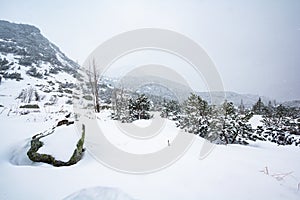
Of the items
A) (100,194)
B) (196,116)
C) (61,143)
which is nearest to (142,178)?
(100,194)

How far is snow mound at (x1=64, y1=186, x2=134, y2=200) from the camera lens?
2.23m

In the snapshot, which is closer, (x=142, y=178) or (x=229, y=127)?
(x=142, y=178)

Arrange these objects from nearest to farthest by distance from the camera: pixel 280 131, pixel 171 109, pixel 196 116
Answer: pixel 196 116, pixel 280 131, pixel 171 109

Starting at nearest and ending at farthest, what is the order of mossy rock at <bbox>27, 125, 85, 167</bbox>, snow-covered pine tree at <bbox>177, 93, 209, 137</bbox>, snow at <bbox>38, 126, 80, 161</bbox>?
mossy rock at <bbox>27, 125, 85, 167</bbox>
snow at <bbox>38, 126, 80, 161</bbox>
snow-covered pine tree at <bbox>177, 93, 209, 137</bbox>

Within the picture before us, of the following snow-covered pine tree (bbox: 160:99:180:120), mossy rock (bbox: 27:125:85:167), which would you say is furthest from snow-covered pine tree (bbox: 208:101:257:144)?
mossy rock (bbox: 27:125:85:167)

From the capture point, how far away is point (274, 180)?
9.13ft

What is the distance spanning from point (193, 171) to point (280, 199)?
1.20m

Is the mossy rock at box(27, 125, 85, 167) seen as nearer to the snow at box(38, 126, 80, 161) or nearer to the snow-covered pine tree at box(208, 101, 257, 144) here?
the snow at box(38, 126, 80, 161)

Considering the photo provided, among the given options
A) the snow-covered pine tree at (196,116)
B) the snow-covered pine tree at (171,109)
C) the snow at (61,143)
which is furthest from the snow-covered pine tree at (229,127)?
the snow at (61,143)

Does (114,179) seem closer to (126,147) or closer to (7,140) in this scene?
(126,147)

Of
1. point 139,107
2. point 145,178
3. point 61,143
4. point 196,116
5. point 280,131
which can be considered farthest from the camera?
point 139,107

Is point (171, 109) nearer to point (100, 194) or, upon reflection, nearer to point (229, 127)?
point (229, 127)

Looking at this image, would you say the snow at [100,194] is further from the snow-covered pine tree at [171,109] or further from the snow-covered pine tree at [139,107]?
the snow-covered pine tree at [171,109]

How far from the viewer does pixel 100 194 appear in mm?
2316
